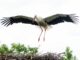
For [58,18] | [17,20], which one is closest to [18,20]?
[17,20]

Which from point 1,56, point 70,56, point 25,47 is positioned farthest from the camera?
point 25,47

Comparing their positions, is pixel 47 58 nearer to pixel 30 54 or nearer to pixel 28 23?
pixel 30 54

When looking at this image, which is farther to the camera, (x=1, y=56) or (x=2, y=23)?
(x=2, y=23)

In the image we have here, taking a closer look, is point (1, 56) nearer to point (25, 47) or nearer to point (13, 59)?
point (13, 59)

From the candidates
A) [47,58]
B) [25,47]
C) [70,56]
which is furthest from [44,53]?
[25,47]

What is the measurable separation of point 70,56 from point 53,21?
251 inches

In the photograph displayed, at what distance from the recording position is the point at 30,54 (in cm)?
1644

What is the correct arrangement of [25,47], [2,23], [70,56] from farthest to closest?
[25,47] → [70,56] → [2,23]

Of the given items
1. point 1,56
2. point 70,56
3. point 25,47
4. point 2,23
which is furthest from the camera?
point 25,47

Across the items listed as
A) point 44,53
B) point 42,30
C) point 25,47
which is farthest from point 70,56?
point 44,53

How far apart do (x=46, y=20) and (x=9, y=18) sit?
1.27 m

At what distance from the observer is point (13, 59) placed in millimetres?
16125

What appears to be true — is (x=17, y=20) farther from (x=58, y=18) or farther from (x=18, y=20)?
(x=58, y=18)

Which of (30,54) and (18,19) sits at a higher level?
(18,19)
